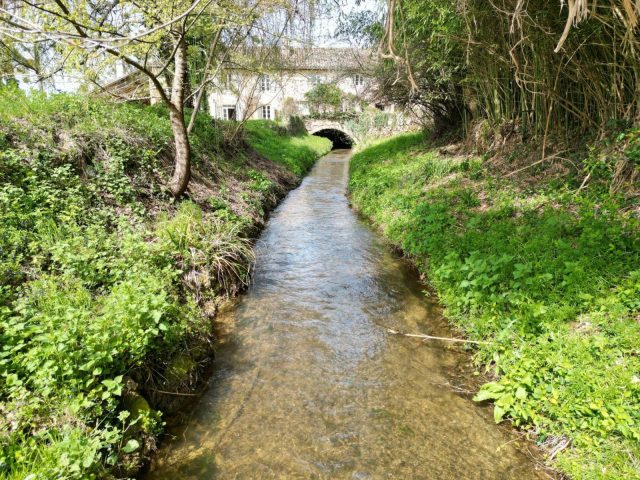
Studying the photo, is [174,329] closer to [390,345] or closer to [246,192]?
[390,345]

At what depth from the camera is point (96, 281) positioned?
4516 millimetres

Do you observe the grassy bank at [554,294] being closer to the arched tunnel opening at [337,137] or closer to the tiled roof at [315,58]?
the tiled roof at [315,58]

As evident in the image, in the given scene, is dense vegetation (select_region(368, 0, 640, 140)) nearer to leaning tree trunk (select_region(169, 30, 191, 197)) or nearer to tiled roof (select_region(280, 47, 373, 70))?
tiled roof (select_region(280, 47, 373, 70))

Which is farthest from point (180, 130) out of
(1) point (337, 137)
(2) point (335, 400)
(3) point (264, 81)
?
(1) point (337, 137)

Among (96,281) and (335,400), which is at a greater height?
(96,281)

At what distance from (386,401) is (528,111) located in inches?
327

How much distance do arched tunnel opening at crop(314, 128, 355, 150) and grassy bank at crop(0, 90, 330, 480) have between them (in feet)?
103

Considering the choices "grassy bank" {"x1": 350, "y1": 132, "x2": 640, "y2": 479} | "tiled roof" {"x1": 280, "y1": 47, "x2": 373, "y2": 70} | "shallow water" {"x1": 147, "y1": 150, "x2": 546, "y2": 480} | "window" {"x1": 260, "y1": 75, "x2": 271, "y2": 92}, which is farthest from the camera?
"window" {"x1": 260, "y1": 75, "x2": 271, "y2": 92}

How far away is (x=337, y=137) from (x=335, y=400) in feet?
133

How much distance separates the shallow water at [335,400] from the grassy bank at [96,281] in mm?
516

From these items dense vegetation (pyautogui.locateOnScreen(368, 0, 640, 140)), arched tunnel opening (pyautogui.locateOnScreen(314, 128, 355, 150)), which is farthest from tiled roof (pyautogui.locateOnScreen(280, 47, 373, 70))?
arched tunnel opening (pyautogui.locateOnScreen(314, 128, 355, 150))

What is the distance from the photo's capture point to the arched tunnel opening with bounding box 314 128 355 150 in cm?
3895

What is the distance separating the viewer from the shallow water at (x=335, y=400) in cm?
338

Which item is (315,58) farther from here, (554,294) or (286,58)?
(554,294)
